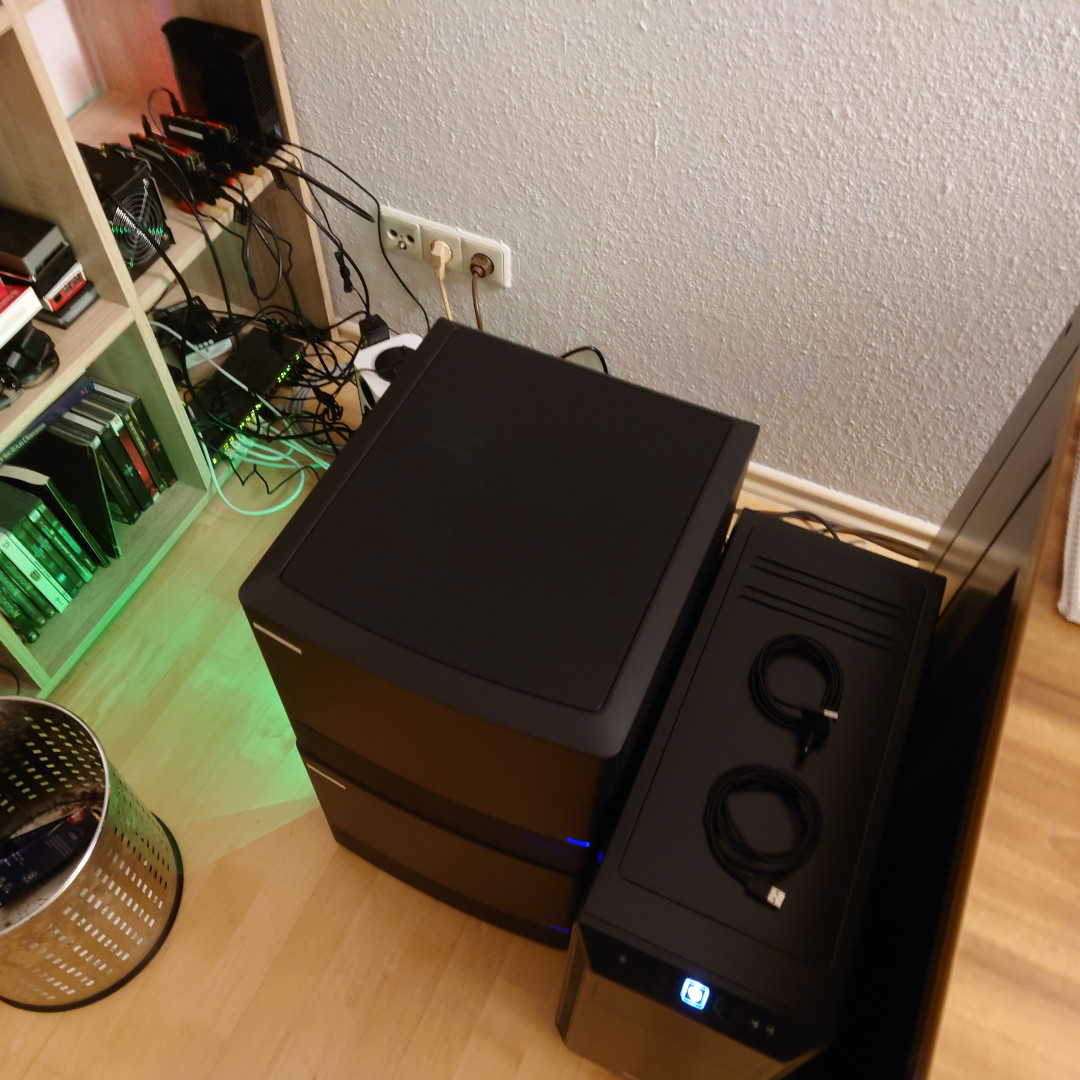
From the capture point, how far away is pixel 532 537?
0.80 m

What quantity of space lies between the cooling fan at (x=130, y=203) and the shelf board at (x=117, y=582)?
0.38 meters

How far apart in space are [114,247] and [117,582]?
507 millimetres

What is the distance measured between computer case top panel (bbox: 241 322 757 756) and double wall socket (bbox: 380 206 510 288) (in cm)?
53

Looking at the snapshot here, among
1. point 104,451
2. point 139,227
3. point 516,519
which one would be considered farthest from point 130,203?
point 516,519

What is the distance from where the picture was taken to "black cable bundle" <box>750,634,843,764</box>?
792mm

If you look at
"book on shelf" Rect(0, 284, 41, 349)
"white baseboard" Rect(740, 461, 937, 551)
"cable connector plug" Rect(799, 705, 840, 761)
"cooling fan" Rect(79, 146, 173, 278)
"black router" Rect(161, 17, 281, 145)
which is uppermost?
"black router" Rect(161, 17, 281, 145)

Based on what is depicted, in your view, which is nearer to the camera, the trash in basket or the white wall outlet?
the trash in basket

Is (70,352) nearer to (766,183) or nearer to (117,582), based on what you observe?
(117,582)

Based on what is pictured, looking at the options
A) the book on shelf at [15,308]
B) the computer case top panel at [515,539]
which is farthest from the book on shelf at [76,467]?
the computer case top panel at [515,539]

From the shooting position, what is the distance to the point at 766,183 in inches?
45.5

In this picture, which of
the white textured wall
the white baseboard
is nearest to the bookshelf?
the white textured wall

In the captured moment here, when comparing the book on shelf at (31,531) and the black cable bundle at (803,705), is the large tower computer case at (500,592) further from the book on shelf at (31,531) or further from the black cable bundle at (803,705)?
the book on shelf at (31,531)

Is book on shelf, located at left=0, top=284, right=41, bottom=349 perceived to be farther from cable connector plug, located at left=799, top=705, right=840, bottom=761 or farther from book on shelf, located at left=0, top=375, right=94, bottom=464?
cable connector plug, located at left=799, top=705, right=840, bottom=761

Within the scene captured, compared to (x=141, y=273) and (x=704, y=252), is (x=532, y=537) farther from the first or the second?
(x=141, y=273)
